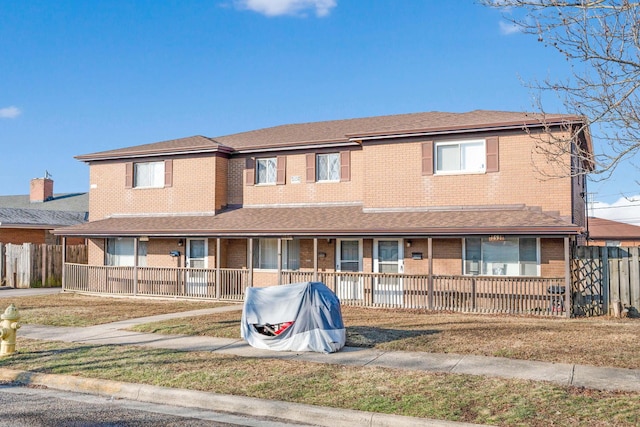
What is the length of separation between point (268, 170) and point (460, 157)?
7646mm

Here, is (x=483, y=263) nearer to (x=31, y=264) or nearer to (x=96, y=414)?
(x=96, y=414)

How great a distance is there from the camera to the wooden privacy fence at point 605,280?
53.0 feet

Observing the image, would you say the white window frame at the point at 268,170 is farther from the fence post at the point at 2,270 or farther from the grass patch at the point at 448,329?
the fence post at the point at 2,270

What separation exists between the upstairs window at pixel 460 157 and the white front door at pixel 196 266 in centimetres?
915

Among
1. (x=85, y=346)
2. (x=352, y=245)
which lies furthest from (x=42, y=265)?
(x=85, y=346)

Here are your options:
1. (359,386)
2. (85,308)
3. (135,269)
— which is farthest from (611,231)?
(359,386)

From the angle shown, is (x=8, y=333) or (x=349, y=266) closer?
(x=8, y=333)

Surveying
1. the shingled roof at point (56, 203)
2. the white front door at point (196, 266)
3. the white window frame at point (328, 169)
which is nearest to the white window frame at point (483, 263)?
the white window frame at point (328, 169)

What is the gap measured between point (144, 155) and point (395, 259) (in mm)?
11092

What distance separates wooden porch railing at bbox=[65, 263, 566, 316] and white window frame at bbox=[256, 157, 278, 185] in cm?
395

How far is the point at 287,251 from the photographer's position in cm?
2183

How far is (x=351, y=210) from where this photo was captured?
68.4 feet

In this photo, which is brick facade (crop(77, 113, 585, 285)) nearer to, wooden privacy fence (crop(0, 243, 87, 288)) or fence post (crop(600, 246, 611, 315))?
fence post (crop(600, 246, 611, 315))

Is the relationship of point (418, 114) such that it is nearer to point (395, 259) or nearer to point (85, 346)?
point (395, 259)
